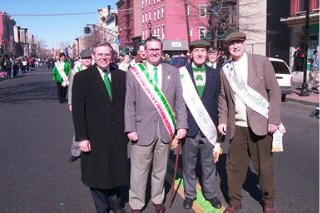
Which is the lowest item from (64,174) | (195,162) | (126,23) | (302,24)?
(64,174)

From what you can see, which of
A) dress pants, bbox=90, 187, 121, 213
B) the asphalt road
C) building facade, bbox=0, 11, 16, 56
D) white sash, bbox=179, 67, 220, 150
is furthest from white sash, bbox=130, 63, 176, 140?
building facade, bbox=0, 11, 16, 56

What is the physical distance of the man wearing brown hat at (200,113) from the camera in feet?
12.6

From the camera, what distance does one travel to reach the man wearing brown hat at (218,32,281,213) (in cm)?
358

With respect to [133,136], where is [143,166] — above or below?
below

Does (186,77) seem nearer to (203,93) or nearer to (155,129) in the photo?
(203,93)

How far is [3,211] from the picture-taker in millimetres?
3990

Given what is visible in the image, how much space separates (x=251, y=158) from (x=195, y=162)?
0.63m

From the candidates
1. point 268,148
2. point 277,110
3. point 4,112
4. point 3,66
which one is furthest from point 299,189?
point 3,66

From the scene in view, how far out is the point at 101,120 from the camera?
11.5 ft

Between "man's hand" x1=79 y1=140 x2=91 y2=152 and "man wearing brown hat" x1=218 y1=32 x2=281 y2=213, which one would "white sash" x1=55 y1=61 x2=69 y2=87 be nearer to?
"man's hand" x1=79 y1=140 x2=91 y2=152

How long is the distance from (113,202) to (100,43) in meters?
1.77

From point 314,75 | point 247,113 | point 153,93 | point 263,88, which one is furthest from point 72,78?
point 314,75

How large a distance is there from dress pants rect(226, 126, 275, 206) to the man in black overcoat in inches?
48.2

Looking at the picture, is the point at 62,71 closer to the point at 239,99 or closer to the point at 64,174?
the point at 64,174
